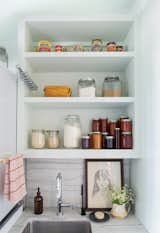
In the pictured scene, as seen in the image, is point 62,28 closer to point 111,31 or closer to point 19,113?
point 111,31

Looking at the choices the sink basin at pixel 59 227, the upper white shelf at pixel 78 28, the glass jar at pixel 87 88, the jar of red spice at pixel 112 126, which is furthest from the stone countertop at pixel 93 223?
the upper white shelf at pixel 78 28

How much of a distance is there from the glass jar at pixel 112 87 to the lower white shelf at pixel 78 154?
44 cm

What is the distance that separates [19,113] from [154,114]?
92 centimetres

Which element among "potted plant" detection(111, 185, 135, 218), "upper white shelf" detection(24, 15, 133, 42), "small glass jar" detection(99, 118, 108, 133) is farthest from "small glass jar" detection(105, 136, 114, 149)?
"upper white shelf" detection(24, 15, 133, 42)

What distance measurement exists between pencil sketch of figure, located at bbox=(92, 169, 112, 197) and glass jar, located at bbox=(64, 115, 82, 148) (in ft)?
1.05

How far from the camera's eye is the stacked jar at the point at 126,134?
1.84 m

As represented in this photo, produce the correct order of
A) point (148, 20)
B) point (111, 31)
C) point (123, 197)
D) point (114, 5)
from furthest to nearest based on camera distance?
point (111, 31)
point (123, 197)
point (114, 5)
point (148, 20)

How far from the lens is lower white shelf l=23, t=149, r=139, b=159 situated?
1806 millimetres

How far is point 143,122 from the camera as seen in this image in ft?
5.65

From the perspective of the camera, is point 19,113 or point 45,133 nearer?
point 19,113

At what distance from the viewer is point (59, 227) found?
1853mm

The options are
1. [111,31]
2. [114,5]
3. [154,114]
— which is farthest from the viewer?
[111,31]

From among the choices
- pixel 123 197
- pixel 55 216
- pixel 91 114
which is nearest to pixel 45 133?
pixel 91 114

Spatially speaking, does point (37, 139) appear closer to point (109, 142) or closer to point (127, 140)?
point (109, 142)
